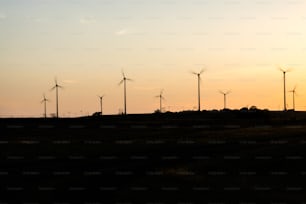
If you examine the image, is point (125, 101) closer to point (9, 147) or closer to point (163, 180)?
point (9, 147)

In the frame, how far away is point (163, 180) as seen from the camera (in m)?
24.0

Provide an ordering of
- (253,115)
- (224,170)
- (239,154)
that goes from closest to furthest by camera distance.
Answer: (224,170) < (239,154) < (253,115)

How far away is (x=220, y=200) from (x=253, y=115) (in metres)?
108

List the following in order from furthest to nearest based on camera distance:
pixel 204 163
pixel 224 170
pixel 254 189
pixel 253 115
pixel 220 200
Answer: pixel 253 115, pixel 204 163, pixel 224 170, pixel 254 189, pixel 220 200

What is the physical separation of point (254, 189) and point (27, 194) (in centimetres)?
760

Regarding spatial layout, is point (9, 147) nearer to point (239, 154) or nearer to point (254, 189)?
point (239, 154)

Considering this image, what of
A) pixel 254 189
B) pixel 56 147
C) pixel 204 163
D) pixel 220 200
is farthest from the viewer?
pixel 56 147

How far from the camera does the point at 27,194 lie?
21.6 m

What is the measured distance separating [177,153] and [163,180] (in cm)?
1185

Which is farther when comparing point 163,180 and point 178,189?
point 163,180

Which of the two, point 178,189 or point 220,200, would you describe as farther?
point 178,189

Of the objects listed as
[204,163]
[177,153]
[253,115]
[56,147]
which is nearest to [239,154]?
[177,153]

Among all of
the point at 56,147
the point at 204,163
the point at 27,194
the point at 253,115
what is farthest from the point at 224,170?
the point at 253,115

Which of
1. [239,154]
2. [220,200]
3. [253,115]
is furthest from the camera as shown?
[253,115]
